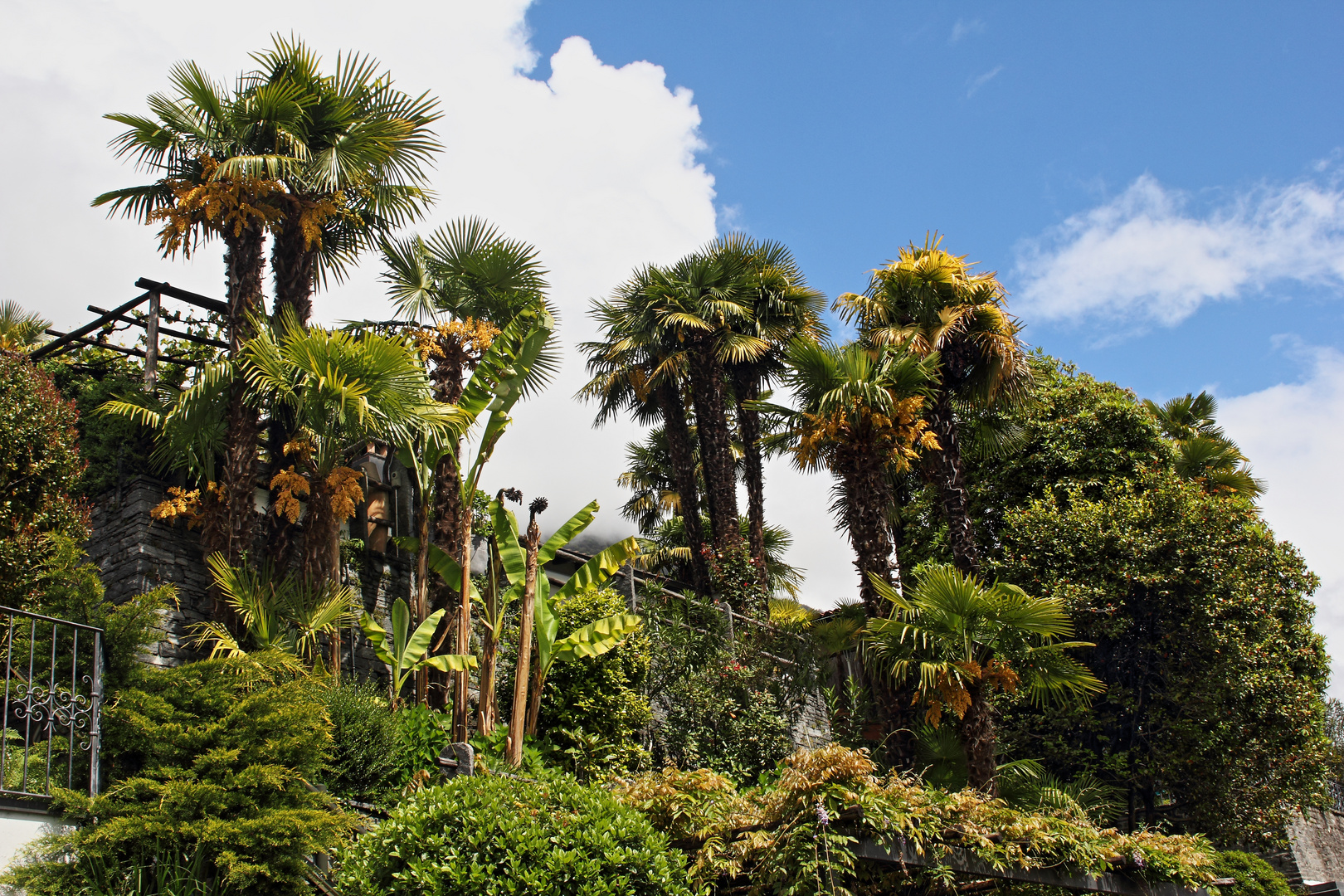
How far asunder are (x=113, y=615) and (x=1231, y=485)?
799 inches


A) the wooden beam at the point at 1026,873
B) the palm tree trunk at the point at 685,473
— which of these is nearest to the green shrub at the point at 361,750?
the wooden beam at the point at 1026,873

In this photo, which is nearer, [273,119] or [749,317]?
[273,119]

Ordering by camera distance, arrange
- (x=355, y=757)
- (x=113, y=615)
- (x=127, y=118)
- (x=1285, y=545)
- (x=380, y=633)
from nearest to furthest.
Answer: (x=113, y=615), (x=355, y=757), (x=380, y=633), (x=127, y=118), (x=1285, y=545)

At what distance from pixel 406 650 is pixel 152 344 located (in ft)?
18.1

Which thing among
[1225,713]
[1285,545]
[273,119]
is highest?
[273,119]

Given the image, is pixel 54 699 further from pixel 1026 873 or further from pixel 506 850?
pixel 1026 873

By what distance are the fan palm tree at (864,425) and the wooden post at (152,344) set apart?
27.1 feet

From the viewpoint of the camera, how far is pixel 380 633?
11281mm

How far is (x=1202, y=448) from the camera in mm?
19297

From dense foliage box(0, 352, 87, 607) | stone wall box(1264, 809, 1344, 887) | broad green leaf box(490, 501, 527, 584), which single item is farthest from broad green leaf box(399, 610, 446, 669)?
stone wall box(1264, 809, 1344, 887)

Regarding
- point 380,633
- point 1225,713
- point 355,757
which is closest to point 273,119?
point 380,633

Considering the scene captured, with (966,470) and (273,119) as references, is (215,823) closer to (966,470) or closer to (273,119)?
(273,119)

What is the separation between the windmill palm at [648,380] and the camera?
63.3 feet

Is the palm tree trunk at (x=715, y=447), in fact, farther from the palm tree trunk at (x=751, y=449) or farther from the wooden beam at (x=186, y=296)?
the wooden beam at (x=186, y=296)
